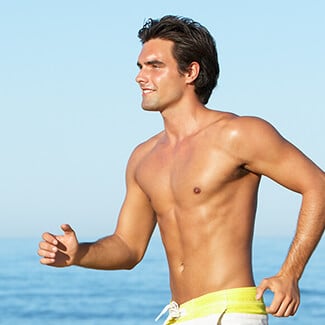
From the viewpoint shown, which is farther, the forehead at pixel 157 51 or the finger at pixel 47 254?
the forehead at pixel 157 51

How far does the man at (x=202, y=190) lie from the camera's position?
18.4ft

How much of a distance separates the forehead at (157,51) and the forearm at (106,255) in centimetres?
104

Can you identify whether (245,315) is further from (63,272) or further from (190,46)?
(63,272)

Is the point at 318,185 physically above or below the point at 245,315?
above

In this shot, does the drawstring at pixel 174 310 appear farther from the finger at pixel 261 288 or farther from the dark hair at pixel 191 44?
the dark hair at pixel 191 44

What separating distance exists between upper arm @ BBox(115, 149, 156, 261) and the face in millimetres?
528

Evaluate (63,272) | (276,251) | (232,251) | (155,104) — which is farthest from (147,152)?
(276,251)

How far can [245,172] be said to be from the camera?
5.80m

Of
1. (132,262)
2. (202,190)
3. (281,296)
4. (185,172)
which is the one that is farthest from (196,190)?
(281,296)

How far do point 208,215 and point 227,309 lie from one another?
1.67 feet

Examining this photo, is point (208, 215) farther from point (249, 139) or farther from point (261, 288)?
point (261, 288)

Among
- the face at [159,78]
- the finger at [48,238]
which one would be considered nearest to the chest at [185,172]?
the face at [159,78]

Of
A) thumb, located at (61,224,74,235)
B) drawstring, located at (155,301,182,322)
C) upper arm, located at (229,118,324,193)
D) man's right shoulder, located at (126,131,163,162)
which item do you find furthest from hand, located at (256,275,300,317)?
man's right shoulder, located at (126,131,163,162)

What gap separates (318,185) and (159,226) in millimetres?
1013
